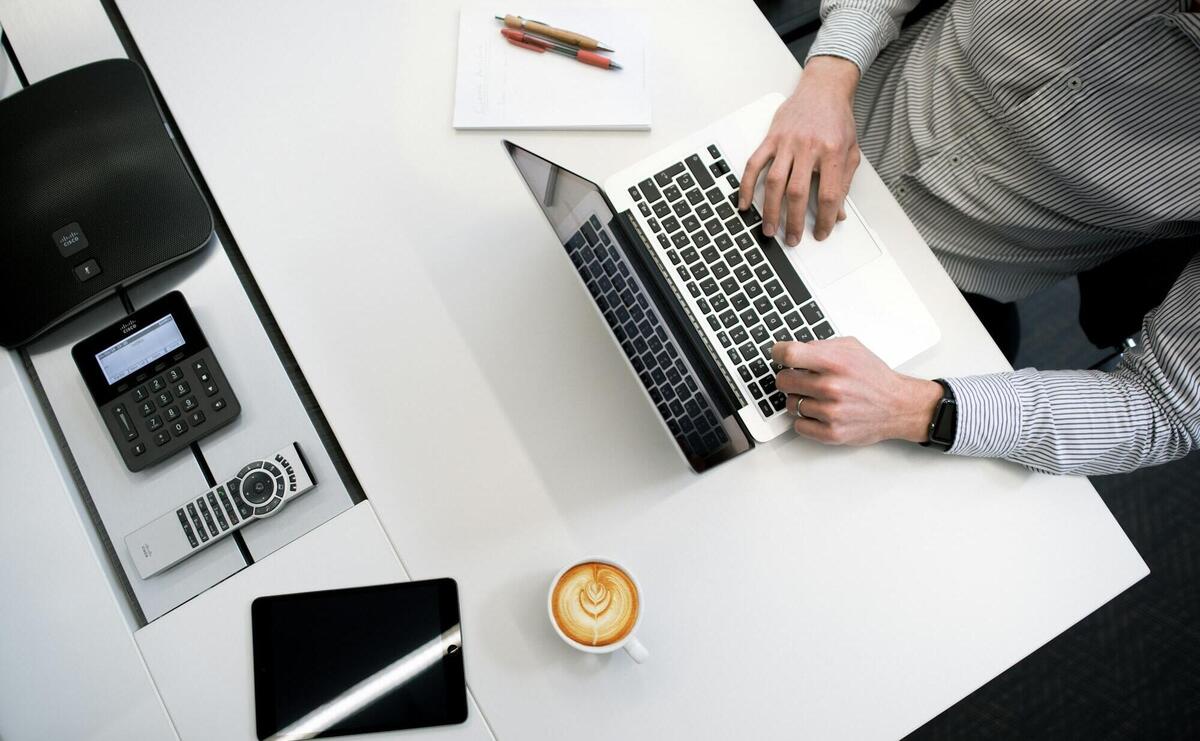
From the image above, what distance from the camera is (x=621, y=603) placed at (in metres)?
0.73

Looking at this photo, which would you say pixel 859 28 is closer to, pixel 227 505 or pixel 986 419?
pixel 986 419

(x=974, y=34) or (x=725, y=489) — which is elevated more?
(x=974, y=34)

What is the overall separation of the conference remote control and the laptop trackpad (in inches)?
22.9

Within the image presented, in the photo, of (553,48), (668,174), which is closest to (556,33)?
(553,48)

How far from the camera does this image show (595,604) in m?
Answer: 0.73

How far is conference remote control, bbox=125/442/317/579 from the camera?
80 cm

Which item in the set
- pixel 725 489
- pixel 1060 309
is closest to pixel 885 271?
pixel 725 489

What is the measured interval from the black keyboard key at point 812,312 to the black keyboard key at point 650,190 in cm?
20

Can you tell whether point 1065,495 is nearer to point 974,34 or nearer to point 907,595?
point 907,595

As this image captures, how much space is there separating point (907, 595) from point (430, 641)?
0.49 m

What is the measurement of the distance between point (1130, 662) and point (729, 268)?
4.20 ft

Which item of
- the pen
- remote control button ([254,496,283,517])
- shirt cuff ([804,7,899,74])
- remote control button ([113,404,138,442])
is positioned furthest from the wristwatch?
remote control button ([113,404,138,442])

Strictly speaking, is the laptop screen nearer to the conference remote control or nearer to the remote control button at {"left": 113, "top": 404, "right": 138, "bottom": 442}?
the conference remote control

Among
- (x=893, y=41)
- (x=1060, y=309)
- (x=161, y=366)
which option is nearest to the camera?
(x=161, y=366)
